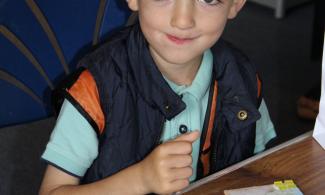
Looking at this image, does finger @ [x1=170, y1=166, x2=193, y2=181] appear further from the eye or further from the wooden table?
the eye

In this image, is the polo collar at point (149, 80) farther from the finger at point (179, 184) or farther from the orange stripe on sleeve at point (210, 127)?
the finger at point (179, 184)

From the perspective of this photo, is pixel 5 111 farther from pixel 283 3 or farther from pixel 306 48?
pixel 283 3

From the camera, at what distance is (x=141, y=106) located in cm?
91

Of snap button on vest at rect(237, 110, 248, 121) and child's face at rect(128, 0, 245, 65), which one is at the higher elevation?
child's face at rect(128, 0, 245, 65)

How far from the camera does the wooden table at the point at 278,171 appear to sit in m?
0.66

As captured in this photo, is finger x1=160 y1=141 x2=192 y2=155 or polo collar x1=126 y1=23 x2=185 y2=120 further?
polo collar x1=126 y1=23 x2=185 y2=120

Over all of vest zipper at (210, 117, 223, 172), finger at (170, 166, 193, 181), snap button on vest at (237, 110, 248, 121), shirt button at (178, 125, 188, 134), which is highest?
finger at (170, 166, 193, 181)

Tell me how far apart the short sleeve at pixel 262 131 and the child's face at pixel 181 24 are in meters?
0.22

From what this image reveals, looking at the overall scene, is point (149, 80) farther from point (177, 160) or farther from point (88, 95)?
point (177, 160)

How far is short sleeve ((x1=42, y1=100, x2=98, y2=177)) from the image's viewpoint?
85 centimetres

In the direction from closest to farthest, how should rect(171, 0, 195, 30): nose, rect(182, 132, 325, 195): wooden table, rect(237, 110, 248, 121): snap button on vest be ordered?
rect(182, 132, 325, 195): wooden table → rect(171, 0, 195, 30): nose → rect(237, 110, 248, 121): snap button on vest

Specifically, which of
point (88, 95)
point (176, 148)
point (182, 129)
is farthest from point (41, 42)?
point (176, 148)

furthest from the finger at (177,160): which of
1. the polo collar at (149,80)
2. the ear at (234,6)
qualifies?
the ear at (234,6)

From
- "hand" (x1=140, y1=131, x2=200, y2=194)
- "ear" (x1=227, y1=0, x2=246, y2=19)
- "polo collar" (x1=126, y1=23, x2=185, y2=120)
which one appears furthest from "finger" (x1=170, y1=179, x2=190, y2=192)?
"ear" (x1=227, y1=0, x2=246, y2=19)
